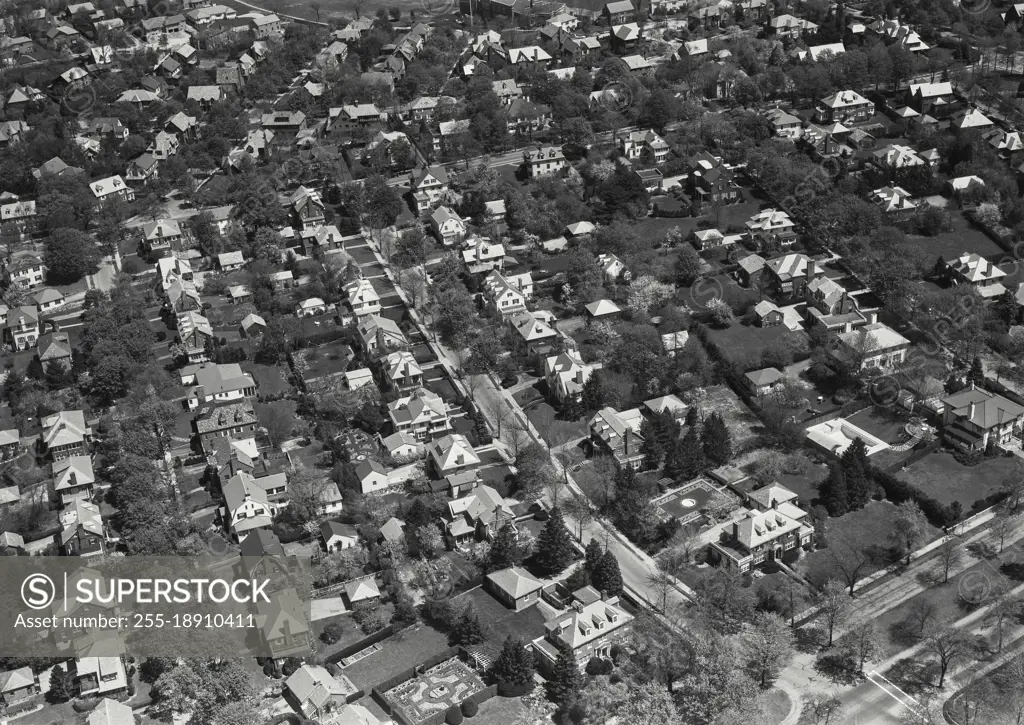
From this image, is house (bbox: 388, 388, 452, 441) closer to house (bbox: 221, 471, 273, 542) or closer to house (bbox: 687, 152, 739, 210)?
house (bbox: 221, 471, 273, 542)

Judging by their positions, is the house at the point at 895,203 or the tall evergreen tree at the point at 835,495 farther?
the house at the point at 895,203

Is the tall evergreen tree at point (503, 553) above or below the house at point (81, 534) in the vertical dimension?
above

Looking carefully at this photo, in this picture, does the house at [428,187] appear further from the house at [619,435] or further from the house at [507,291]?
the house at [619,435]

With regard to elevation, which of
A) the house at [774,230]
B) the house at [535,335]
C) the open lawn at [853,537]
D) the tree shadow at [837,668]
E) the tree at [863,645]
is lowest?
the house at [535,335]

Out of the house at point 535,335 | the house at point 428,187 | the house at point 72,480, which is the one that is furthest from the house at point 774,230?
the house at point 72,480

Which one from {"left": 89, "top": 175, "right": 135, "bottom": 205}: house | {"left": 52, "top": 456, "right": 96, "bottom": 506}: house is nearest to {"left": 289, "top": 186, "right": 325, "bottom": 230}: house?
{"left": 89, "top": 175, "right": 135, "bottom": 205}: house

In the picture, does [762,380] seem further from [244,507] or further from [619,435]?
[244,507]

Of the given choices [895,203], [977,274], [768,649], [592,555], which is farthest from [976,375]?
[592,555]
